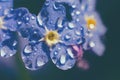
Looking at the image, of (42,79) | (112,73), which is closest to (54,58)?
(42,79)

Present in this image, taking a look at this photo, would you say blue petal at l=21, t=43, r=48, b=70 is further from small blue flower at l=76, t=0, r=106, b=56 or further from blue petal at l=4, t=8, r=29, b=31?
small blue flower at l=76, t=0, r=106, b=56

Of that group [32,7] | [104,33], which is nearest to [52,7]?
[32,7]

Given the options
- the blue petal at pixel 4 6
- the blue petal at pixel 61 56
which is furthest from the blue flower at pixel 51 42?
the blue petal at pixel 4 6

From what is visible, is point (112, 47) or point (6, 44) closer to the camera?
point (6, 44)

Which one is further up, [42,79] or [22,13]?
[22,13]

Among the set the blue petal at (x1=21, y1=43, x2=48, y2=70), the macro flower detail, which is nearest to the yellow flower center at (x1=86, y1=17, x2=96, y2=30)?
the macro flower detail

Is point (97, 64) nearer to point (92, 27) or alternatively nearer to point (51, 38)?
point (92, 27)

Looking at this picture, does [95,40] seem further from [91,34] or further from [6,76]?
[6,76]

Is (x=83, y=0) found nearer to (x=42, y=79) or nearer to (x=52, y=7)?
(x=52, y=7)
